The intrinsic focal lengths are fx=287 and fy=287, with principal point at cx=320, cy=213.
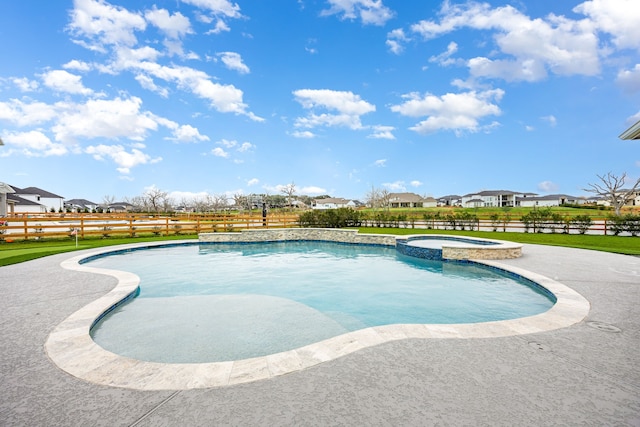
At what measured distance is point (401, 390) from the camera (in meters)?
2.15

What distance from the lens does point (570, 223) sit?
1634 centimetres

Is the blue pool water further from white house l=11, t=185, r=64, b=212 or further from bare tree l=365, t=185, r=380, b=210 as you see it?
bare tree l=365, t=185, r=380, b=210

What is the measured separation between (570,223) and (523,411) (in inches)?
763

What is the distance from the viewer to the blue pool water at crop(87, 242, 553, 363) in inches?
147

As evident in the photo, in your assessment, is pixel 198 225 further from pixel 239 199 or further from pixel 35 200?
pixel 35 200

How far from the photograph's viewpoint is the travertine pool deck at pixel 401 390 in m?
1.87

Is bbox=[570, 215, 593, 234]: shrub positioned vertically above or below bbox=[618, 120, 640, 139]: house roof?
below

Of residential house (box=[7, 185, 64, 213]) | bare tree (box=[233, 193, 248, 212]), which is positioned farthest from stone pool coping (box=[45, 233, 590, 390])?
bare tree (box=[233, 193, 248, 212])

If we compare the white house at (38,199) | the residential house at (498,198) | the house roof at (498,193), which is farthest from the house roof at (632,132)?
the house roof at (498,193)

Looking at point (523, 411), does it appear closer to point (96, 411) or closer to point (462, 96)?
point (96, 411)

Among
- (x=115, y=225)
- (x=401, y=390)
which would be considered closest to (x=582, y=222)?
(x=401, y=390)

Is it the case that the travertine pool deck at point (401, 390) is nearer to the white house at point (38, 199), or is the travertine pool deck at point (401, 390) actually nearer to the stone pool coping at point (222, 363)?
the stone pool coping at point (222, 363)

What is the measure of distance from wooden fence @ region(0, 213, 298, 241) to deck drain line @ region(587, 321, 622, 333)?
1543cm

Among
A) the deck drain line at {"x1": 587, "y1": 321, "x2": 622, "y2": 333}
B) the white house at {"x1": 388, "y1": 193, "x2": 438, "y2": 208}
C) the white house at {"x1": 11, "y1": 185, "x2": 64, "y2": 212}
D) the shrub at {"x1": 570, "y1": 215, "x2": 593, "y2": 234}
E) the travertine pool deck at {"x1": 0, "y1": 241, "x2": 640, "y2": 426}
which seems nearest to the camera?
the travertine pool deck at {"x1": 0, "y1": 241, "x2": 640, "y2": 426}
